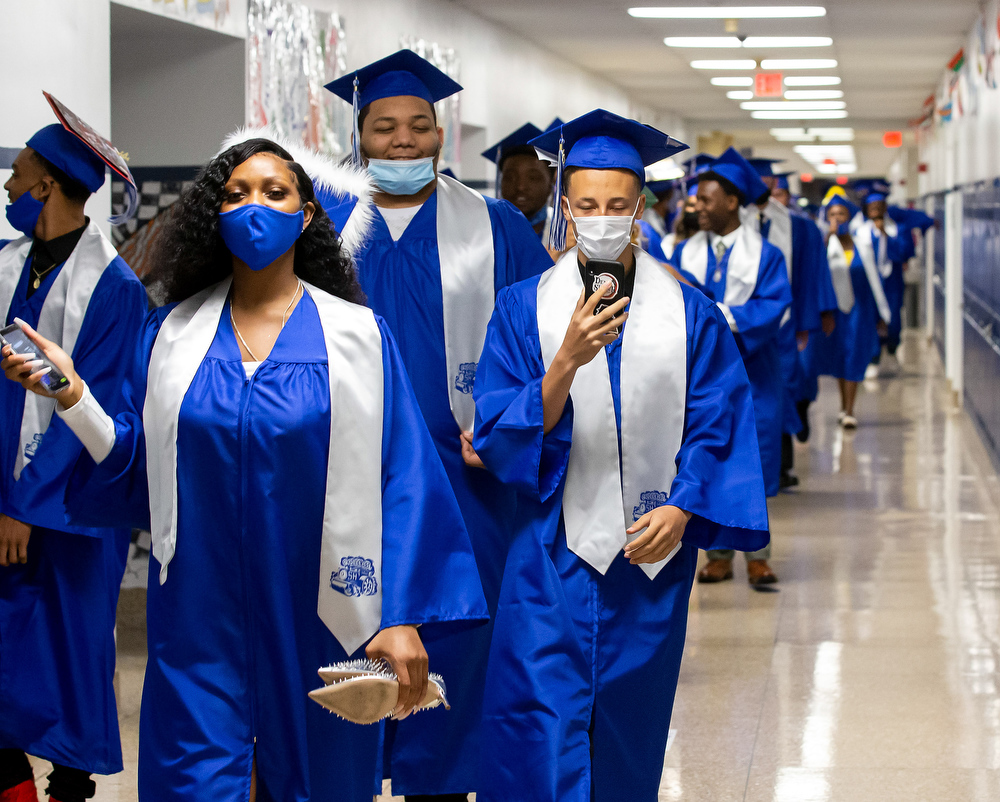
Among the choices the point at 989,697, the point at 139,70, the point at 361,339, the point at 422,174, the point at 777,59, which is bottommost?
the point at 989,697

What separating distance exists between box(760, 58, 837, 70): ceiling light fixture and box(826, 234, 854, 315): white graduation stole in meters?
2.72

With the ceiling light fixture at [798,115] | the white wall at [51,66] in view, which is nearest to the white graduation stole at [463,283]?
the white wall at [51,66]

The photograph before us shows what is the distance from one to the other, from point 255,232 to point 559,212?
2.79ft

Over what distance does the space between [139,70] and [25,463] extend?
335 centimetres

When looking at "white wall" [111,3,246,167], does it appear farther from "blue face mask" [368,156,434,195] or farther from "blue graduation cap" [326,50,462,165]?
"blue face mask" [368,156,434,195]

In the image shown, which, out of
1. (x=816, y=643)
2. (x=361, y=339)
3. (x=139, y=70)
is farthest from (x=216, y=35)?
(x=361, y=339)

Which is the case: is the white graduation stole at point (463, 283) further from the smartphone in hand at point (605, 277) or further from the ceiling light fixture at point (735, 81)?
the ceiling light fixture at point (735, 81)

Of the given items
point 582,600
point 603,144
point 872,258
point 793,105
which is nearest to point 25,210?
point 603,144

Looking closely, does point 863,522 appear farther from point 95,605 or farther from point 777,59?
point 777,59

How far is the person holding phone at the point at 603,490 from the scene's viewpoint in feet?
9.09

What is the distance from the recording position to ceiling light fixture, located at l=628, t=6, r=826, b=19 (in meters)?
10.9

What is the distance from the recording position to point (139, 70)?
6.42 meters

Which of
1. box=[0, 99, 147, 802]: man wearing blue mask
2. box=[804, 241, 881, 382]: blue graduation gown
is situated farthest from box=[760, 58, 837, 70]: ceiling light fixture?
box=[0, 99, 147, 802]: man wearing blue mask

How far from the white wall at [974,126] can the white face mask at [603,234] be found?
298 inches
